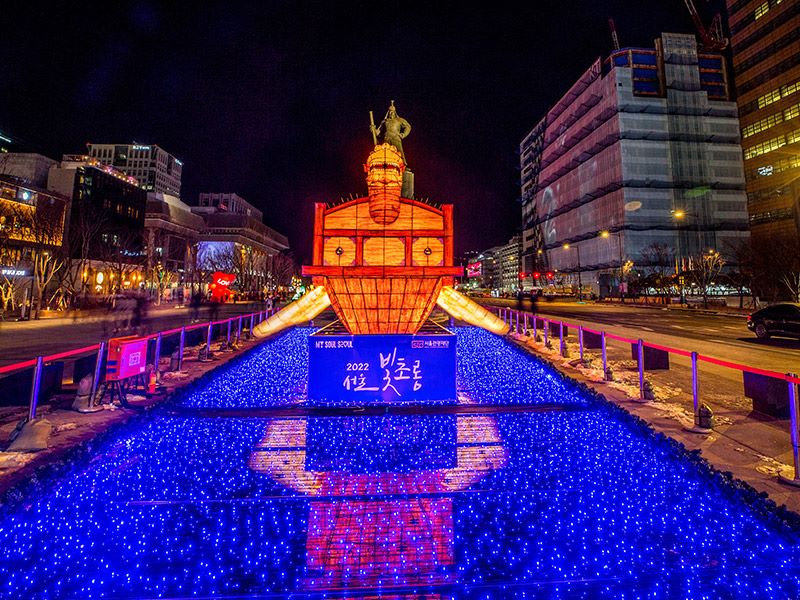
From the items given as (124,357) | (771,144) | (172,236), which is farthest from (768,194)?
(172,236)

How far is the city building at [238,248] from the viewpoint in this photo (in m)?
76.6

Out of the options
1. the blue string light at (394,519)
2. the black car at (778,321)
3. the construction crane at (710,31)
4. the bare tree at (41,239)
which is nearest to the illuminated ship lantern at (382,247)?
the blue string light at (394,519)

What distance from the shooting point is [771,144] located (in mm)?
50281

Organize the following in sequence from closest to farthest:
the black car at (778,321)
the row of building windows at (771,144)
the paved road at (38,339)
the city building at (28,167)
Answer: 1. the paved road at (38,339)
2. the black car at (778,321)
3. the row of building windows at (771,144)
4. the city building at (28,167)

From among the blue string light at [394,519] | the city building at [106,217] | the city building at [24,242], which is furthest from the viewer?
the city building at [106,217]

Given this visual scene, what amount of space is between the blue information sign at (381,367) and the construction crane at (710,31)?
114889 mm

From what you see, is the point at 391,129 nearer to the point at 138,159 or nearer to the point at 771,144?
the point at 771,144

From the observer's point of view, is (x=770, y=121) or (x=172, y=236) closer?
(x=770, y=121)

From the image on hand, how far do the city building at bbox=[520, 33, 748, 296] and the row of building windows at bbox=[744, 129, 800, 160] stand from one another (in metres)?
8.60

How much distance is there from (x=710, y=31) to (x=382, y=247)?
11873 cm

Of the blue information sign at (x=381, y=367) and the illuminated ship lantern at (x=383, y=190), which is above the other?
the illuminated ship lantern at (x=383, y=190)

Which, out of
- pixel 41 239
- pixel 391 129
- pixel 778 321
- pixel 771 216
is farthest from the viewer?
pixel 771 216

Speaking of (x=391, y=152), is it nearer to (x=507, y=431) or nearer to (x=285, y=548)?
(x=507, y=431)

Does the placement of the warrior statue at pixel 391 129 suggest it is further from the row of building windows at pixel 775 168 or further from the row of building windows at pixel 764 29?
the row of building windows at pixel 764 29
